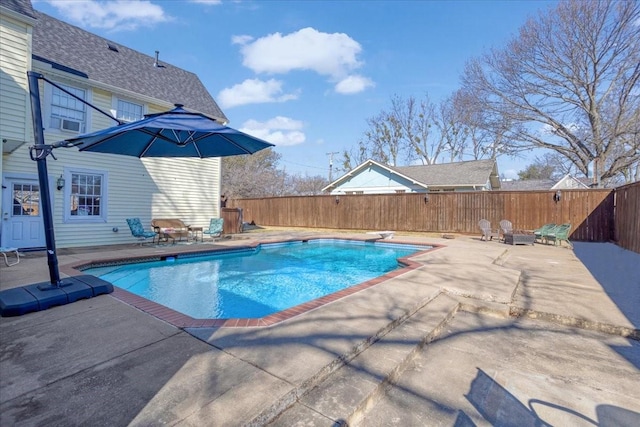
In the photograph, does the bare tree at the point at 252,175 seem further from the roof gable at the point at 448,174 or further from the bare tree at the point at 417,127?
the bare tree at the point at 417,127

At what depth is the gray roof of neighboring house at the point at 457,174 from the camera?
64.9 ft

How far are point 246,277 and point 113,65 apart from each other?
9409mm

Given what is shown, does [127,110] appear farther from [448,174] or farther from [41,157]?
[448,174]

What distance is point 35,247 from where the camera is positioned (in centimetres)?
873

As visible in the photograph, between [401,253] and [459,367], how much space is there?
8.16 meters

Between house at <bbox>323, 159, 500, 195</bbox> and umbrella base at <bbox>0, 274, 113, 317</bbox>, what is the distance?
18767 millimetres

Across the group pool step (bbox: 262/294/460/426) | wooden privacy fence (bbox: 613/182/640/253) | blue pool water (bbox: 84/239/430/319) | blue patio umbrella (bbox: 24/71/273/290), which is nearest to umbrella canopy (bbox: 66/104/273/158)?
blue patio umbrella (bbox: 24/71/273/290)

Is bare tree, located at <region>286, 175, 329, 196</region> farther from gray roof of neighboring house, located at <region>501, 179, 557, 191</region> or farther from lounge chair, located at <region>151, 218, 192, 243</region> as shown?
lounge chair, located at <region>151, 218, 192, 243</region>

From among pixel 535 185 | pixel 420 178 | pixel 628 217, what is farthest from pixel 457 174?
pixel 535 185

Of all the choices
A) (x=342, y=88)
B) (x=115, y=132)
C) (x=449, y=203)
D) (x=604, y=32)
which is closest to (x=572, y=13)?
(x=604, y=32)

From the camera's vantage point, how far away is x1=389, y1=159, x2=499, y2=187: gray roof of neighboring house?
19.8 metres

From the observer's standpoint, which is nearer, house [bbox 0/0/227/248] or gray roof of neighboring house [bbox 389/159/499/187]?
house [bbox 0/0/227/248]

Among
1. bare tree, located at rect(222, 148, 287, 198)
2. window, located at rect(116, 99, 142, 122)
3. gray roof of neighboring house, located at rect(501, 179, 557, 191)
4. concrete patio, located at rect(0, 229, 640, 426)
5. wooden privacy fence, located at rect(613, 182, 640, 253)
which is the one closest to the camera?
concrete patio, located at rect(0, 229, 640, 426)

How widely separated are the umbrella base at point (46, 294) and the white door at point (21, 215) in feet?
18.8
